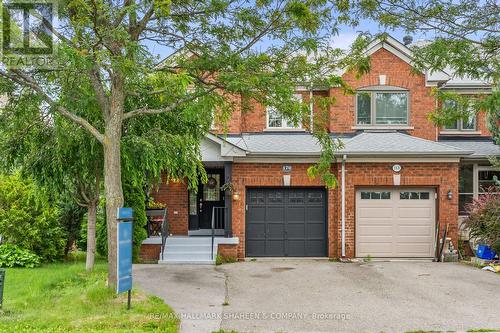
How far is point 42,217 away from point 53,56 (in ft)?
24.0

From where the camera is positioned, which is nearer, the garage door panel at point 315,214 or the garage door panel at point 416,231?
the garage door panel at point 416,231

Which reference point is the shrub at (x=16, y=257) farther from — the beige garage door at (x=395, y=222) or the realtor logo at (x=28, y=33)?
the beige garage door at (x=395, y=222)

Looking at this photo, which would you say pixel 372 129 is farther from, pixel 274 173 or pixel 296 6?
pixel 296 6

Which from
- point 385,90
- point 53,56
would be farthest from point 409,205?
point 53,56

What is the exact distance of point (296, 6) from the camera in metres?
7.95

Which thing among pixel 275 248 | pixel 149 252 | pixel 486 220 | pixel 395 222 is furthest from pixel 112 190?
pixel 486 220

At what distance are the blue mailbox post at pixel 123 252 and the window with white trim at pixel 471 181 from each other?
42.3 ft

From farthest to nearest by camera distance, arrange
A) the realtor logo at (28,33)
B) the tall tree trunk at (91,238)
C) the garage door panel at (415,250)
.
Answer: the garage door panel at (415,250) < the tall tree trunk at (91,238) < the realtor logo at (28,33)

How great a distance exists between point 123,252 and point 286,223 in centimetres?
808

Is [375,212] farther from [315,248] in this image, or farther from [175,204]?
[175,204]

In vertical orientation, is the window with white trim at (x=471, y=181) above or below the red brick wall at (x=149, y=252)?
above

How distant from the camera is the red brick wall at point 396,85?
16.7m

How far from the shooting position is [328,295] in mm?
9992

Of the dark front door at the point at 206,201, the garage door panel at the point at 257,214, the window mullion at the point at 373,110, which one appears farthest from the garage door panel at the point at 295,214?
the window mullion at the point at 373,110
